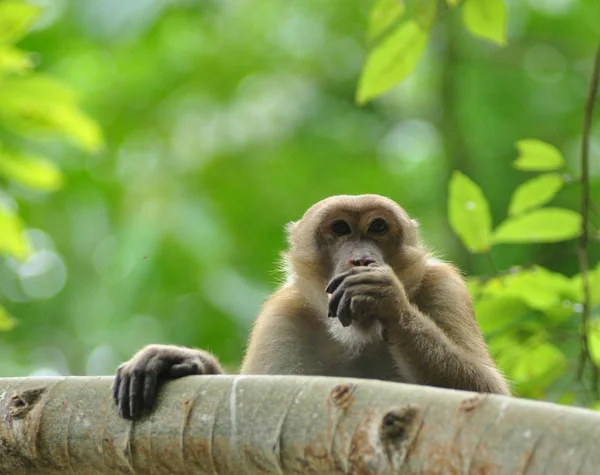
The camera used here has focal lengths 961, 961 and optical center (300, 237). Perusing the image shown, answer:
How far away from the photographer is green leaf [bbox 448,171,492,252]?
5.21m

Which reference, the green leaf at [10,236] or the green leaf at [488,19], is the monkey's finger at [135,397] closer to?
the green leaf at [10,236]

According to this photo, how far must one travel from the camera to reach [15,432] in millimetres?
3732

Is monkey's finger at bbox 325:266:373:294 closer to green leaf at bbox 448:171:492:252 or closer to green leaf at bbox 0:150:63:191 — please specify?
green leaf at bbox 448:171:492:252

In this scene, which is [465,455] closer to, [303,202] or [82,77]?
[303,202]

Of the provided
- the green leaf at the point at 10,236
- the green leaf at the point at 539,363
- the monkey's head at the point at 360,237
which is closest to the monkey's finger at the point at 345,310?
the monkey's head at the point at 360,237

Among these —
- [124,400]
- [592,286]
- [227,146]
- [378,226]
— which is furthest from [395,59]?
[227,146]

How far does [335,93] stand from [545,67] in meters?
2.57

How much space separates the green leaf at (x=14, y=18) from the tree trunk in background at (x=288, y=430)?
79.8 inches

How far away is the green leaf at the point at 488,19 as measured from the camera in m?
4.36

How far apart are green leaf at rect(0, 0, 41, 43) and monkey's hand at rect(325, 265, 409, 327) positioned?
2.12m

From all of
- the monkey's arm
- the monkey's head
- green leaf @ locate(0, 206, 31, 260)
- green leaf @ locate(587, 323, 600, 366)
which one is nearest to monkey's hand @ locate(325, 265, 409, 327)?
the monkey's arm

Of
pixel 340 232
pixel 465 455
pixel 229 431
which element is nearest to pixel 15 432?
pixel 229 431

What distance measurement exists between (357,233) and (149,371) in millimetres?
2080

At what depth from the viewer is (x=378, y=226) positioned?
5.68m
